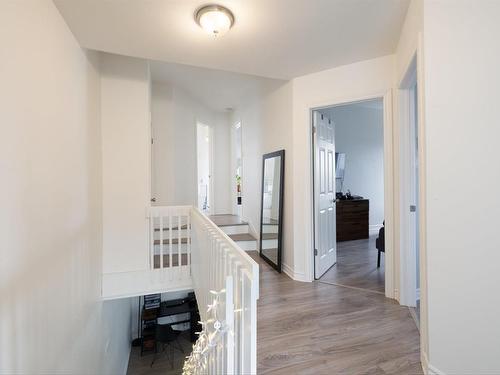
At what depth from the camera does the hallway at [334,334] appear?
5.25 feet

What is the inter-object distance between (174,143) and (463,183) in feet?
13.4

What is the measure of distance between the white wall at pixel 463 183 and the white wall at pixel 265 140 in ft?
5.82

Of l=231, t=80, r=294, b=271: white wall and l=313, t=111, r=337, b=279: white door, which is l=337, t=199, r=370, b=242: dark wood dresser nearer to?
l=313, t=111, r=337, b=279: white door

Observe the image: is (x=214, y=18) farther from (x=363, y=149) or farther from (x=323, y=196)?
(x=363, y=149)

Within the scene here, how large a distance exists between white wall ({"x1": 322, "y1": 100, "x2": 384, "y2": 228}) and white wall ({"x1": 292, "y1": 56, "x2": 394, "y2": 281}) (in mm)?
2945

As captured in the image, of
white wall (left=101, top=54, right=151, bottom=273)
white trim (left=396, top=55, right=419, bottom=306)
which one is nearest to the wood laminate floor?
white trim (left=396, top=55, right=419, bottom=306)

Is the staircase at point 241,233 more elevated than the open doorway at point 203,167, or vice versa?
the open doorway at point 203,167

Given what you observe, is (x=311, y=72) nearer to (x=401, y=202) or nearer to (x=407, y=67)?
(x=407, y=67)

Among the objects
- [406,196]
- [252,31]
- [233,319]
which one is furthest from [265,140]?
[233,319]

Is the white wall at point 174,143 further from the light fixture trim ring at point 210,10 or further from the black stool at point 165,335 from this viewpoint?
the light fixture trim ring at point 210,10

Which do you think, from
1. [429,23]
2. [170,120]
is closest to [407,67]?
[429,23]

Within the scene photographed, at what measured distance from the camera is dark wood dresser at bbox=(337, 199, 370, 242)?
5.10 meters

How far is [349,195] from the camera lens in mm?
5398

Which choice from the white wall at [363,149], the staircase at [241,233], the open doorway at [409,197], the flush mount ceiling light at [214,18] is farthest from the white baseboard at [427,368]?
the white wall at [363,149]
